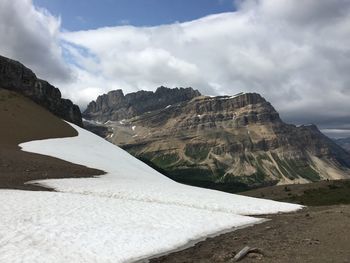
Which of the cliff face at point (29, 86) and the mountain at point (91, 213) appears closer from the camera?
the mountain at point (91, 213)

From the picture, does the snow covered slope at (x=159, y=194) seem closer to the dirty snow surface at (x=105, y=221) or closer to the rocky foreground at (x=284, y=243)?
the dirty snow surface at (x=105, y=221)

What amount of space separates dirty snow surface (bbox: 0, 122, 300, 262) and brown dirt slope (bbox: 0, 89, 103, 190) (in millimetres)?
4016

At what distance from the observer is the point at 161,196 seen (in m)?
40.9

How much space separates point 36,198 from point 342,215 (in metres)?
22.8

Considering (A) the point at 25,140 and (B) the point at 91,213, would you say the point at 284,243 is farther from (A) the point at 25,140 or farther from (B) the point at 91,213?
(A) the point at 25,140

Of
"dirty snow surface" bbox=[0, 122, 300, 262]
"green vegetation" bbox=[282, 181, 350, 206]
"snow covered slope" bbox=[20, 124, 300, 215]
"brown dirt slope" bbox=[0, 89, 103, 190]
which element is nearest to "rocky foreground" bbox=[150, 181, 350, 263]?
"dirty snow surface" bbox=[0, 122, 300, 262]

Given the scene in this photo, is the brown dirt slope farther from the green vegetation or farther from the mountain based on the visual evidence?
the green vegetation

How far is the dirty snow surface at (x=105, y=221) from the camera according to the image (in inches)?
813

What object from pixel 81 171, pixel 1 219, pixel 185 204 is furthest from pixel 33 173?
pixel 1 219

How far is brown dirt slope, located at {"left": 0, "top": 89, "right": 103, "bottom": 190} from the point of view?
157 ft

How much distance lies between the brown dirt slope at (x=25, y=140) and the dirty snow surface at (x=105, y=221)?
13.2 ft

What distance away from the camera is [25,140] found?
7156 cm

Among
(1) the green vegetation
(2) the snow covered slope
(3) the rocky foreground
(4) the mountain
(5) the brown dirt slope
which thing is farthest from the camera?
(1) the green vegetation

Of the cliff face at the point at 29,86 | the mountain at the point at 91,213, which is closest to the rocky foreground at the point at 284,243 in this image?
the mountain at the point at 91,213
